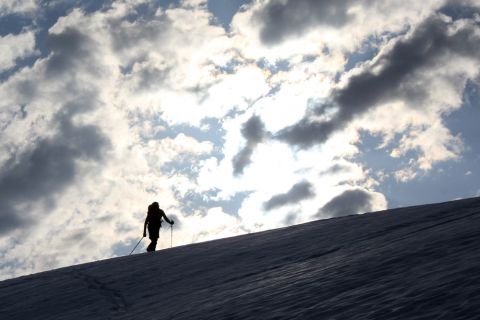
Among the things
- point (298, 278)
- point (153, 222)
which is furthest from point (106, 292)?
point (153, 222)

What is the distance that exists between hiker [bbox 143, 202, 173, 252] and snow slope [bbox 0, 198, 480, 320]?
3512 millimetres

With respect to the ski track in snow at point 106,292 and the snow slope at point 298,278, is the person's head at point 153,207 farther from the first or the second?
the ski track in snow at point 106,292

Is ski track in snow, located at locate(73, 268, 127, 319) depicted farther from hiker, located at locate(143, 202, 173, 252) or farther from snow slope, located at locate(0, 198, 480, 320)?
hiker, located at locate(143, 202, 173, 252)

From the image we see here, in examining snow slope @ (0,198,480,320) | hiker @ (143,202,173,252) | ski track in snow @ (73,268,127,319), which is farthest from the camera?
hiker @ (143,202,173,252)

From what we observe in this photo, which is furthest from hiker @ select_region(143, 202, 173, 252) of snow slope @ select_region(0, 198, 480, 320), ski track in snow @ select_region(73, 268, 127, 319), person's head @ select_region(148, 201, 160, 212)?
ski track in snow @ select_region(73, 268, 127, 319)

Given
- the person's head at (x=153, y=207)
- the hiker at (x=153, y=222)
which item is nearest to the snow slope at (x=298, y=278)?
the hiker at (x=153, y=222)

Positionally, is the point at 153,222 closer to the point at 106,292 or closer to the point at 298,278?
the point at 106,292

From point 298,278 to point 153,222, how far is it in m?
10.2

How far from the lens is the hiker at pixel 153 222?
16.2 m

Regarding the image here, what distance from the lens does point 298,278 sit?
6406 mm

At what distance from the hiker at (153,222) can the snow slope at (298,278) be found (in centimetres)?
351

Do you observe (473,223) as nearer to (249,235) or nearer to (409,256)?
(409,256)

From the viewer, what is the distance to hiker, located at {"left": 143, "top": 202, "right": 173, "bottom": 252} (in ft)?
53.2

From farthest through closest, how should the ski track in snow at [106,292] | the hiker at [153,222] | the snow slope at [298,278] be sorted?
the hiker at [153,222]
the ski track in snow at [106,292]
the snow slope at [298,278]
